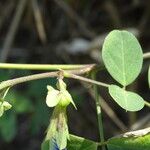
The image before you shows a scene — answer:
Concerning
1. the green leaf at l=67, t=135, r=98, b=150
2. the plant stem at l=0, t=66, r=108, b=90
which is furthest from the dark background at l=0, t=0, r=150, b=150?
the green leaf at l=67, t=135, r=98, b=150

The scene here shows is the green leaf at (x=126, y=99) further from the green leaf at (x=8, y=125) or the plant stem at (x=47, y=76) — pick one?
the green leaf at (x=8, y=125)

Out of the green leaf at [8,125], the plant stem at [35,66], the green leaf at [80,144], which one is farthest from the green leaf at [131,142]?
the green leaf at [8,125]

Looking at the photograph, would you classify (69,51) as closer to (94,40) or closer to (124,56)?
(94,40)

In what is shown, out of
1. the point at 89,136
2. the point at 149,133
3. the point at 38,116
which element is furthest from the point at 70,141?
the point at 89,136

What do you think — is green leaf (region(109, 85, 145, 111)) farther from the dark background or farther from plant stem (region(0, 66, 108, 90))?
the dark background

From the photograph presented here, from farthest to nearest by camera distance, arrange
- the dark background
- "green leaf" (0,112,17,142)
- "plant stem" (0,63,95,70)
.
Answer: the dark background, "green leaf" (0,112,17,142), "plant stem" (0,63,95,70)

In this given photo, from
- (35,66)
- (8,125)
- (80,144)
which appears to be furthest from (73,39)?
(80,144)
